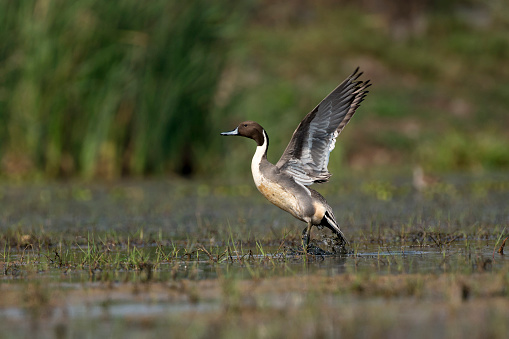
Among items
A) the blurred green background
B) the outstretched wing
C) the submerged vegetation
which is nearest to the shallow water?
the submerged vegetation

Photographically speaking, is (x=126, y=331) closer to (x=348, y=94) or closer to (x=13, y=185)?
(x=348, y=94)

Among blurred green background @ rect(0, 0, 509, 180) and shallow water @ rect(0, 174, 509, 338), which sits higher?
blurred green background @ rect(0, 0, 509, 180)

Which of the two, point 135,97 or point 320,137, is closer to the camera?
point 320,137

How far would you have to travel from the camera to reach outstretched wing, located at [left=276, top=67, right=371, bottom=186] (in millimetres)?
7766

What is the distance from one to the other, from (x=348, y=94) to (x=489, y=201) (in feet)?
14.4

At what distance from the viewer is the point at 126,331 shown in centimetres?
453

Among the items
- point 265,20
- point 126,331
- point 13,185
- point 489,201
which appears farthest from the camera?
point 265,20

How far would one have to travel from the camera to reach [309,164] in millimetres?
7887

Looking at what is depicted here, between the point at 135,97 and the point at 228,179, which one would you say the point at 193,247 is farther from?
the point at 228,179

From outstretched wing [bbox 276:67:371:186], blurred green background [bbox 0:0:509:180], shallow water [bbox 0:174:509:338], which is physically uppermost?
blurred green background [bbox 0:0:509:180]

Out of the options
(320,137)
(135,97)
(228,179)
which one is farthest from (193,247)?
(228,179)

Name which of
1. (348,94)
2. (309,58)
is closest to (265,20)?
(309,58)

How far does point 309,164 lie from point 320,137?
0.25 meters

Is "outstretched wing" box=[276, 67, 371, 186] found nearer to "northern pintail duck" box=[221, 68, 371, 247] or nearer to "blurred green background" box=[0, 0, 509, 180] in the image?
"northern pintail duck" box=[221, 68, 371, 247]
